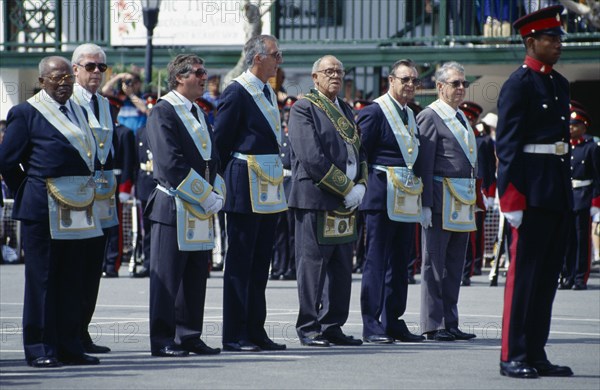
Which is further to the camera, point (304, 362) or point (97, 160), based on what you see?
point (97, 160)

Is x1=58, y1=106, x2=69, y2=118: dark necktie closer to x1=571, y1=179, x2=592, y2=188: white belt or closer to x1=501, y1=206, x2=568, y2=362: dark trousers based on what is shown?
x1=501, y1=206, x2=568, y2=362: dark trousers

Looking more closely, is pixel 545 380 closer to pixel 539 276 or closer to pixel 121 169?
pixel 539 276

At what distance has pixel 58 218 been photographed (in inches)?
364

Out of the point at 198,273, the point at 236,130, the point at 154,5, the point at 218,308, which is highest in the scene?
the point at 154,5

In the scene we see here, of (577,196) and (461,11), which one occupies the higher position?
(461,11)

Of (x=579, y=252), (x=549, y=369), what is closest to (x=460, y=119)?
(x=549, y=369)

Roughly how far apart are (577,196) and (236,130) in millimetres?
7585

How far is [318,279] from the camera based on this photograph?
1055 cm

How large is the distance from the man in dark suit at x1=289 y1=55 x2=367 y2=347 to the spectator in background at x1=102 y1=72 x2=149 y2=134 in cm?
825

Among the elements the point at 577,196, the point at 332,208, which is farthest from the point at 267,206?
the point at 577,196

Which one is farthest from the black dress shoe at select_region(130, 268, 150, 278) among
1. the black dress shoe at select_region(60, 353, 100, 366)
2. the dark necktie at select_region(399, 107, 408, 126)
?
the black dress shoe at select_region(60, 353, 100, 366)

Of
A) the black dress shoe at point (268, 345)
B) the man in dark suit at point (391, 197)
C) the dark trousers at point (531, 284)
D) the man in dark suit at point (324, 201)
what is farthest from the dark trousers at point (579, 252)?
the dark trousers at point (531, 284)

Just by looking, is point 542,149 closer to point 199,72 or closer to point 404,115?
point 404,115

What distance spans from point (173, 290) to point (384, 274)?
209 cm
